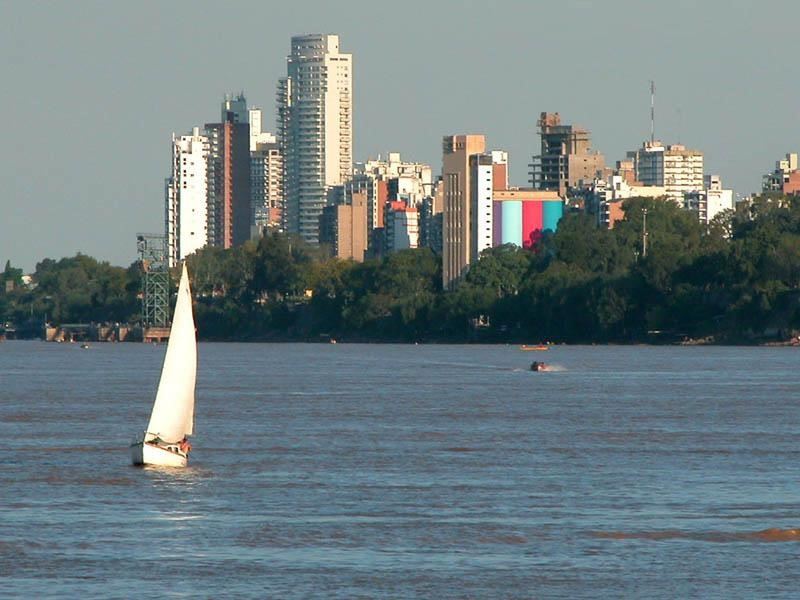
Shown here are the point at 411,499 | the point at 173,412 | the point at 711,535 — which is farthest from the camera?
the point at 173,412

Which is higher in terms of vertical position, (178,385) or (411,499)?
(178,385)

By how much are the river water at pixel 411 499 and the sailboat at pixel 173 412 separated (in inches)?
29.5

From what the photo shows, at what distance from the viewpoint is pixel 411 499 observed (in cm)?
4959

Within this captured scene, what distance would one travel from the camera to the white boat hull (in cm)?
5747

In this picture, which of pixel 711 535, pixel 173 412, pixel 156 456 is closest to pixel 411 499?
pixel 711 535

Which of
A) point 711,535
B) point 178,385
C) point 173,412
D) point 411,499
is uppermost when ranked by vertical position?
point 178,385

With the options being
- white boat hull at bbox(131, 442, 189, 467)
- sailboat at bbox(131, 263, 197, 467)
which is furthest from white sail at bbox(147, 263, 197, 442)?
white boat hull at bbox(131, 442, 189, 467)

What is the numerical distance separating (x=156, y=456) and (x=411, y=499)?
1060 cm

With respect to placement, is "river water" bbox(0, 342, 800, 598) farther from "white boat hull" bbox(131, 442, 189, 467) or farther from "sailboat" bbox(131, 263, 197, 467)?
"sailboat" bbox(131, 263, 197, 467)

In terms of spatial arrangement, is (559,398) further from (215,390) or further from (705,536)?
(705,536)

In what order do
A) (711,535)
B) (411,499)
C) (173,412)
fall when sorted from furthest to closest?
(173,412)
(411,499)
(711,535)

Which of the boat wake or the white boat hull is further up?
the white boat hull

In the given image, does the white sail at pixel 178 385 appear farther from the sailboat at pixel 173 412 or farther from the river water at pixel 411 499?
the river water at pixel 411 499

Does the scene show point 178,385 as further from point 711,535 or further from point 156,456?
point 711,535
